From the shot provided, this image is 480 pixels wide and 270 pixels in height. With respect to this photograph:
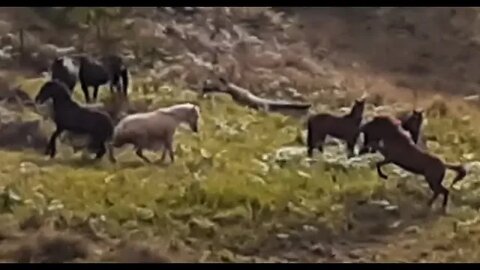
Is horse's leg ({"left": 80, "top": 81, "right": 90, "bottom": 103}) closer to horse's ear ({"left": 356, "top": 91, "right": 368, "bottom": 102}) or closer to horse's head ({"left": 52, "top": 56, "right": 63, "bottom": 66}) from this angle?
horse's head ({"left": 52, "top": 56, "right": 63, "bottom": 66})

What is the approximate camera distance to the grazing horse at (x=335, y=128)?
4.48 ft

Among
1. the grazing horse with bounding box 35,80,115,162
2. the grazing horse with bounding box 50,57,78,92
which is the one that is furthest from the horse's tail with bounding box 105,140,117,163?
the grazing horse with bounding box 50,57,78,92

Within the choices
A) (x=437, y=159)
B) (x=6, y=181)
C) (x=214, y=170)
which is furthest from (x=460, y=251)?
(x=6, y=181)

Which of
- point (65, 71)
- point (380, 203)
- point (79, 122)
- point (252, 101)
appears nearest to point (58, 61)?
point (65, 71)

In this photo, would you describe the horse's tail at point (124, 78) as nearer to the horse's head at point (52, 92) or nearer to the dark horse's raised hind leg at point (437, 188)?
the horse's head at point (52, 92)

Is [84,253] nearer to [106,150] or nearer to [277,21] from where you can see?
[106,150]

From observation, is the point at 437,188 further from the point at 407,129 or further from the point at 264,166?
the point at 264,166

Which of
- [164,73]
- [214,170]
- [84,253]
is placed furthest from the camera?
[164,73]

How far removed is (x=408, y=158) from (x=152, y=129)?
327 mm

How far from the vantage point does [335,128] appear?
1.37 meters

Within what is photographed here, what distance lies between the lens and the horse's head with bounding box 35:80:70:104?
136 centimetres

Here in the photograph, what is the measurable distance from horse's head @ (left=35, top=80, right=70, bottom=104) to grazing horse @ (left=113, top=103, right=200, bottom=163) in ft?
0.28

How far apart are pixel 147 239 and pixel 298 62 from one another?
390mm

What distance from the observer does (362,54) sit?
1.56m
